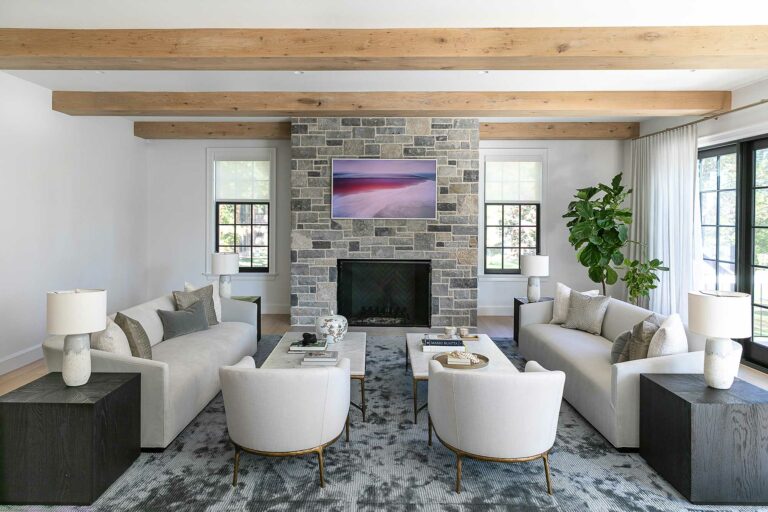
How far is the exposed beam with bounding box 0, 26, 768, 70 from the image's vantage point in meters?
3.37

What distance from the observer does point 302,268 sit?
6.49m

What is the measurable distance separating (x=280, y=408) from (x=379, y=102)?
12.8 feet

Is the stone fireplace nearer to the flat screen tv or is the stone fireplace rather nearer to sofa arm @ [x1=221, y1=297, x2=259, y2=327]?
the flat screen tv

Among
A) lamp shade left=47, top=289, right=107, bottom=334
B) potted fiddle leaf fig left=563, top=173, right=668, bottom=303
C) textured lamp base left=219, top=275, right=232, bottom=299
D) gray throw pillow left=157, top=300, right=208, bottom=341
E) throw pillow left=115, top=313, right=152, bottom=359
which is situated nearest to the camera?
lamp shade left=47, top=289, right=107, bottom=334

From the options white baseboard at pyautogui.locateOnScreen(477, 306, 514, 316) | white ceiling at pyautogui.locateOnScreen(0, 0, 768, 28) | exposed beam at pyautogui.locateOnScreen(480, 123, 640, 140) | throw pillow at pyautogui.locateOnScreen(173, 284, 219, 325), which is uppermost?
exposed beam at pyautogui.locateOnScreen(480, 123, 640, 140)

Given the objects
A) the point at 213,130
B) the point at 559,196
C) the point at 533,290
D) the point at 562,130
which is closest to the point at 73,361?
the point at 533,290

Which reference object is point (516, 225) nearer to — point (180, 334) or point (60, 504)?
point (180, 334)

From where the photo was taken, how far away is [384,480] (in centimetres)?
267

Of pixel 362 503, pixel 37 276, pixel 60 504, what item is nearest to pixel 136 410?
pixel 60 504

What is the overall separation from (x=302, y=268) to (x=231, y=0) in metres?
3.84

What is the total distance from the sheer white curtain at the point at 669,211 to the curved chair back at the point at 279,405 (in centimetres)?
499

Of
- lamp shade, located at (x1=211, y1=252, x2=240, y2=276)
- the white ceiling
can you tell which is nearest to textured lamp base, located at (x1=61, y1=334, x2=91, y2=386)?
the white ceiling

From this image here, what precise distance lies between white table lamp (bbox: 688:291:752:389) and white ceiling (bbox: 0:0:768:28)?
1951 mm

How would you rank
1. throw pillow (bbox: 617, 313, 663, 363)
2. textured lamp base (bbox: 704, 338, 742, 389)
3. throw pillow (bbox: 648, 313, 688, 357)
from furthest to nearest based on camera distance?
1. throw pillow (bbox: 617, 313, 663, 363)
2. throw pillow (bbox: 648, 313, 688, 357)
3. textured lamp base (bbox: 704, 338, 742, 389)
